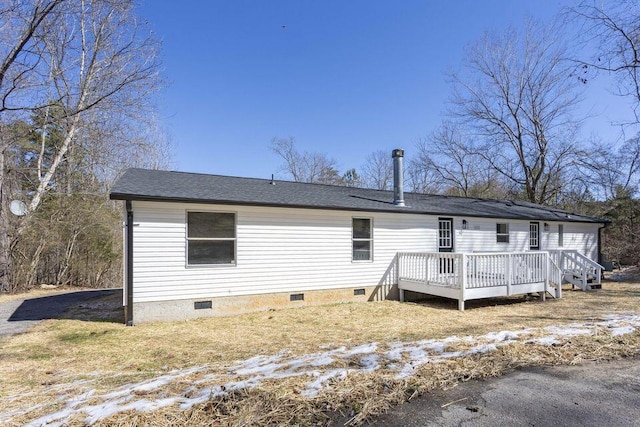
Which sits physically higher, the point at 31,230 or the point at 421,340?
the point at 31,230

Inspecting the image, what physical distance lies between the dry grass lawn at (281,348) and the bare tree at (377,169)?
73.1ft

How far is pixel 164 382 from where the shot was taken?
11.3ft

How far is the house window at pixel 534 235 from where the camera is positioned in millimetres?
12906

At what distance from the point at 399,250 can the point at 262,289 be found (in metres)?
4.21

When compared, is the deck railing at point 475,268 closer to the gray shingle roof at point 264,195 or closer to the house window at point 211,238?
the gray shingle roof at point 264,195

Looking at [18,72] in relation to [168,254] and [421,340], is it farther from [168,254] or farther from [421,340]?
[421,340]

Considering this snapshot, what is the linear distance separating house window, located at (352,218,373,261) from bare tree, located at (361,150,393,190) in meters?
21.4

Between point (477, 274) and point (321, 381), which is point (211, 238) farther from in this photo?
point (477, 274)

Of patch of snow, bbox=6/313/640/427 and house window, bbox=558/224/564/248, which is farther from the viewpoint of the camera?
house window, bbox=558/224/564/248

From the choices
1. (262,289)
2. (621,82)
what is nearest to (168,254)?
(262,289)

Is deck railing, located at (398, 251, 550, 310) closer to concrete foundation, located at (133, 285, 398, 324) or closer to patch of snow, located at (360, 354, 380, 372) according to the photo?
concrete foundation, located at (133, 285, 398, 324)

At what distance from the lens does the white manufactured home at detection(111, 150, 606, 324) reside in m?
6.85

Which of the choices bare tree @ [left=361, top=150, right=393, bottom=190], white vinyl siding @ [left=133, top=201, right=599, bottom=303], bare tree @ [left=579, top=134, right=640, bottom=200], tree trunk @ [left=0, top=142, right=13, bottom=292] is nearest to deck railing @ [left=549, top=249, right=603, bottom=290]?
white vinyl siding @ [left=133, top=201, right=599, bottom=303]

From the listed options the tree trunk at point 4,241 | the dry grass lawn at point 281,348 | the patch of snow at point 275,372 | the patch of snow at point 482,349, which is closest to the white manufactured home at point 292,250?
the dry grass lawn at point 281,348
